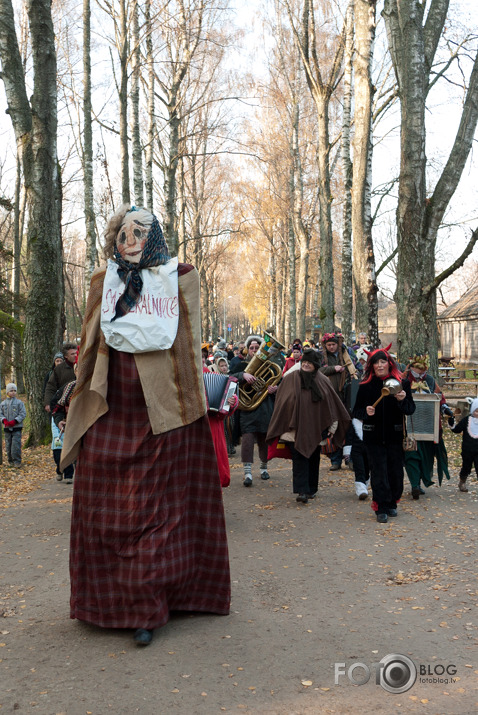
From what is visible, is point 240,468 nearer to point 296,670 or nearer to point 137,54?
point 296,670

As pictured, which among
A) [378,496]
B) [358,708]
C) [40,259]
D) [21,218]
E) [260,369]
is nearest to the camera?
[358,708]

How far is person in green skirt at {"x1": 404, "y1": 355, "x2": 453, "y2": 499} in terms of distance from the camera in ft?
29.6

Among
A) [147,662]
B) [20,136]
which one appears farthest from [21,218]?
[147,662]

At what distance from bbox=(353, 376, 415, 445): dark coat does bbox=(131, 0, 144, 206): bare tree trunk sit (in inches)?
486

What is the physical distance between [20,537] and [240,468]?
484cm

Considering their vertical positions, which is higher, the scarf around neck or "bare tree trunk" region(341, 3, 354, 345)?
"bare tree trunk" region(341, 3, 354, 345)

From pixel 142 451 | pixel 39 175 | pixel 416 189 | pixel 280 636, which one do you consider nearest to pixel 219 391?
pixel 142 451

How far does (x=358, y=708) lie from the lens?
354 cm

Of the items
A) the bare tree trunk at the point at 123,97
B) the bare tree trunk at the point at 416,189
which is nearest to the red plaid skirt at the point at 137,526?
the bare tree trunk at the point at 416,189

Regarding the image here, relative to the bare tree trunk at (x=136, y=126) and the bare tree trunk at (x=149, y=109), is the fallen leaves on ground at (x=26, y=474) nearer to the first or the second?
the bare tree trunk at (x=136, y=126)

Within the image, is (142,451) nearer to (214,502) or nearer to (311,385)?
(214,502)

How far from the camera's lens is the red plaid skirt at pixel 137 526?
14.4 feet

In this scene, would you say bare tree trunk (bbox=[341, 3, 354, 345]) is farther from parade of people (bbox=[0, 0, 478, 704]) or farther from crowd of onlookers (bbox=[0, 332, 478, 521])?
crowd of onlookers (bbox=[0, 332, 478, 521])

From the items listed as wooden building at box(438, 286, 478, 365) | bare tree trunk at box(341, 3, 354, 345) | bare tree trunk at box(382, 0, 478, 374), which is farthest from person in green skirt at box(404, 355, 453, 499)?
wooden building at box(438, 286, 478, 365)
